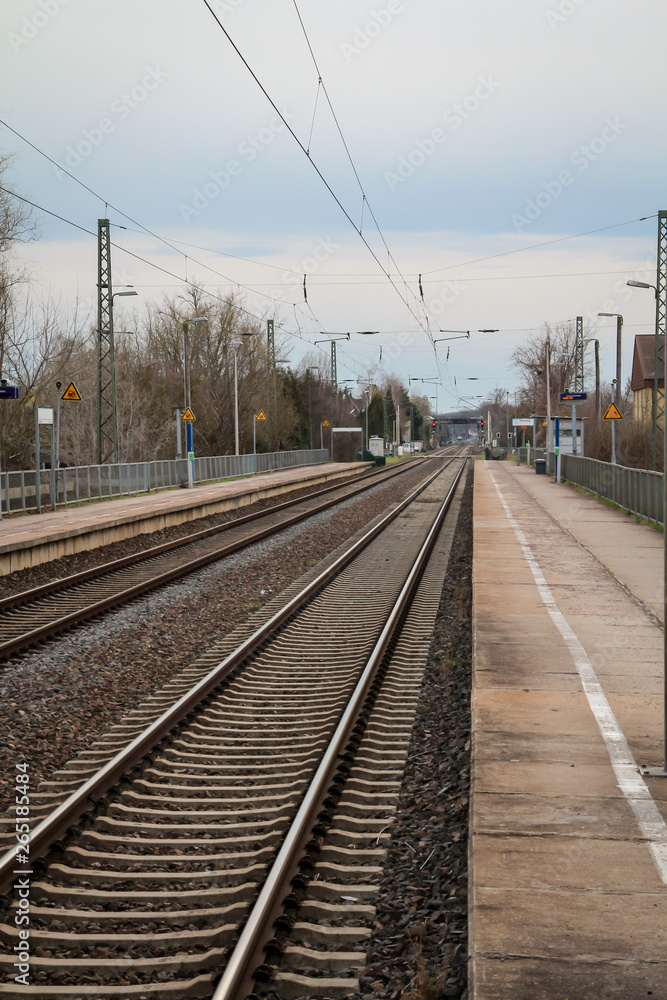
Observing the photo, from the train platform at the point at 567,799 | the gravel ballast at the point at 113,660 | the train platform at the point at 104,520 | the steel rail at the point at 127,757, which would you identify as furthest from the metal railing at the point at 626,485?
the train platform at the point at 104,520

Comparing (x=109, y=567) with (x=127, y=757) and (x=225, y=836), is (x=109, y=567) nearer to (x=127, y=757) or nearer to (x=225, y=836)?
(x=127, y=757)

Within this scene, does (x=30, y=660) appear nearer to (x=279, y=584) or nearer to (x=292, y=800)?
(x=292, y=800)

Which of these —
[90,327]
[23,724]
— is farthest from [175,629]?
[90,327]

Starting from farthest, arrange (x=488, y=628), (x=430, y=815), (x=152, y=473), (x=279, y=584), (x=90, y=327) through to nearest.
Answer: (x=90, y=327) < (x=152, y=473) < (x=279, y=584) < (x=488, y=628) < (x=430, y=815)

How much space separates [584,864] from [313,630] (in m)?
7.75

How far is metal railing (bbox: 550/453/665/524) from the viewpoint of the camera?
23.0 m

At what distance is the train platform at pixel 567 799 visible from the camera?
401 centimetres

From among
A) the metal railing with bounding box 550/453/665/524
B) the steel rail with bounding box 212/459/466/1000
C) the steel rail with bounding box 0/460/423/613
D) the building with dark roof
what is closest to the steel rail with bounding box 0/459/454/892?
the steel rail with bounding box 212/459/466/1000

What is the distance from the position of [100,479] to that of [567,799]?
90.2ft

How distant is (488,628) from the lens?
11438mm

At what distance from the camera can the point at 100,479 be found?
31766mm

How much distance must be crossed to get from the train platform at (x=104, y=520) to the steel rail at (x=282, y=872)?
1120 cm

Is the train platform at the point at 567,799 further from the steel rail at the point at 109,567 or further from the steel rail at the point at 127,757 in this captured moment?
the steel rail at the point at 109,567

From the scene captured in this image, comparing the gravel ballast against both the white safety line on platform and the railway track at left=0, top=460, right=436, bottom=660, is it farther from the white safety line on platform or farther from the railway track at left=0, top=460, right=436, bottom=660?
the white safety line on platform
